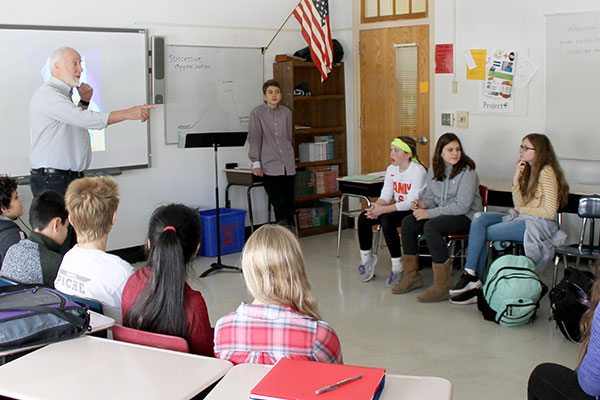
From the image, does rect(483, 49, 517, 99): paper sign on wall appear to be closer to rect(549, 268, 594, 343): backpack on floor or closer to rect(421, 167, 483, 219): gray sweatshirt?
rect(421, 167, 483, 219): gray sweatshirt

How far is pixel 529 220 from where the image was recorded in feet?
15.3

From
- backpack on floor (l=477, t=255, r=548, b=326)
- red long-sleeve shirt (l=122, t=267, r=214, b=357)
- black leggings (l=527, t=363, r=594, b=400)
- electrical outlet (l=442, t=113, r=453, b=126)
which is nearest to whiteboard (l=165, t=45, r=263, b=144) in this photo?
electrical outlet (l=442, t=113, r=453, b=126)

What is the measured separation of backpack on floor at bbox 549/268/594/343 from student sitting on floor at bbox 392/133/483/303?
99 cm

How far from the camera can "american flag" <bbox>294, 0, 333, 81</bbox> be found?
6.53 metres

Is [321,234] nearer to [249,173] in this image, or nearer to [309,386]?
[249,173]

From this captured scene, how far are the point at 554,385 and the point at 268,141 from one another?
4554mm

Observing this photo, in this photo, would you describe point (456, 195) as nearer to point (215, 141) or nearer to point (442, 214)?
point (442, 214)

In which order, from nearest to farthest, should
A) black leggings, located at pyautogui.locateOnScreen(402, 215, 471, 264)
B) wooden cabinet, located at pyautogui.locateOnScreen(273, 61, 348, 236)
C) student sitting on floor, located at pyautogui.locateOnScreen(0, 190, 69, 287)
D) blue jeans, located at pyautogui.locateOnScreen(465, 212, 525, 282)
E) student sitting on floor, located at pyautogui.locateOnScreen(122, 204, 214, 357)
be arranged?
student sitting on floor, located at pyautogui.locateOnScreen(122, 204, 214, 357) → student sitting on floor, located at pyautogui.locateOnScreen(0, 190, 69, 287) → blue jeans, located at pyautogui.locateOnScreen(465, 212, 525, 282) → black leggings, located at pyautogui.locateOnScreen(402, 215, 471, 264) → wooden cabinet, located at pyautogui.locateOnScreen(273, 61, 348, 236)

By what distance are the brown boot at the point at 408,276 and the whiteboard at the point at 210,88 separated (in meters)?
2.44

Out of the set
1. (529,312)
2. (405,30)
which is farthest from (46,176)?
(405,30)

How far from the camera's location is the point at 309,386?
1.72m

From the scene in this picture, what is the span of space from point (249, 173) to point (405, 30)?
2.02 meters

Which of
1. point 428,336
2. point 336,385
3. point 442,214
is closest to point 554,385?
point 336,385

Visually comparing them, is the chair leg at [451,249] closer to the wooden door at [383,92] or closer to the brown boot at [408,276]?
the brown boot at [408,276]
